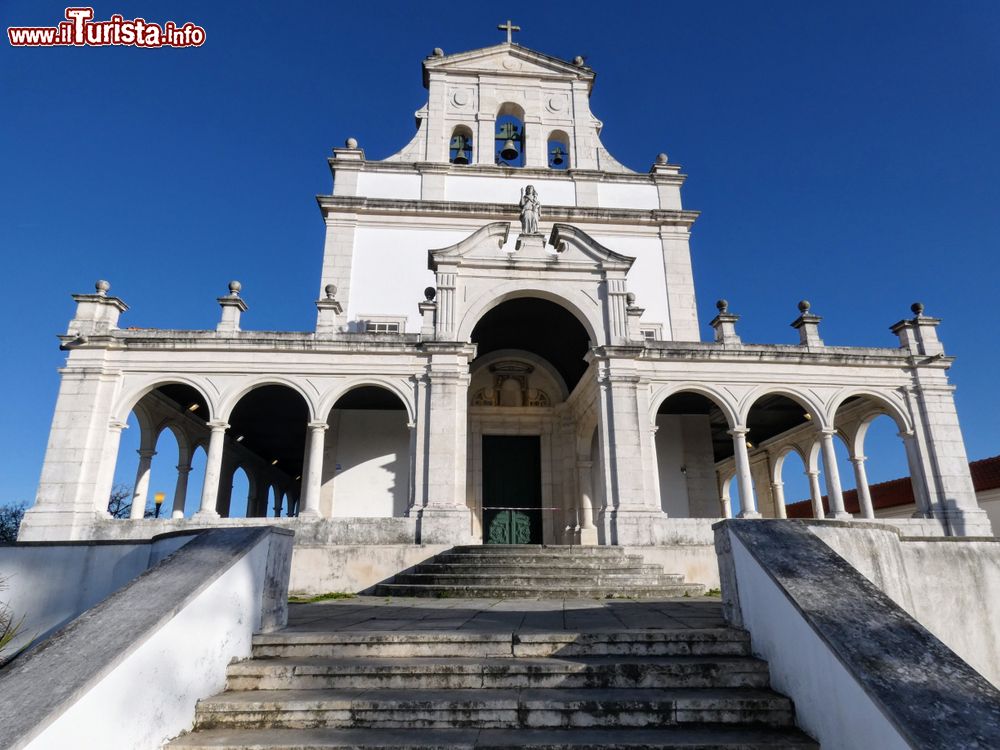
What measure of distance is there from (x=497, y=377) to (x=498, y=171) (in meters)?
7.45

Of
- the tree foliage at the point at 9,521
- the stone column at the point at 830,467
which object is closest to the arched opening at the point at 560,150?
the stone column at the point at 830,467

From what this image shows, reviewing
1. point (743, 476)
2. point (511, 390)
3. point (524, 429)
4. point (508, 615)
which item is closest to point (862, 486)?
point (743, 476)

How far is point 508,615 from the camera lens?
652 cm

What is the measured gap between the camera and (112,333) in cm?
1307

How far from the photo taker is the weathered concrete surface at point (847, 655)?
2678 mm

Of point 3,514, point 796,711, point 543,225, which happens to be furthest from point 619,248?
point 3,514

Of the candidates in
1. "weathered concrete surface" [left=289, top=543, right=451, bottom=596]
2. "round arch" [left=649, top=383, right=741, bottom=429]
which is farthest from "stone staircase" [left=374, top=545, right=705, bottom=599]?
"round arch" [left=649, top=383, right=741, bottom=429]

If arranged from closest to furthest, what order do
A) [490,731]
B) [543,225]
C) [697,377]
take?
[490,731] → [697,377] → [543,225]

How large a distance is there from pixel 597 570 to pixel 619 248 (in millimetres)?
12027

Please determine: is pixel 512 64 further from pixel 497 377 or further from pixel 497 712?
pixel 497 712

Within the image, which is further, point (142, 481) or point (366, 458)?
point (366, 458)

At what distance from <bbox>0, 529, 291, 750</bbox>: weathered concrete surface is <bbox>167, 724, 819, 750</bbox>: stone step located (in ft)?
1.12

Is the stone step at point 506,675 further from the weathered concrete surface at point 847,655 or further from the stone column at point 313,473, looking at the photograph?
the stone column at point 313,473

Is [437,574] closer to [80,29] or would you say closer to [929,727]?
[929,727]
